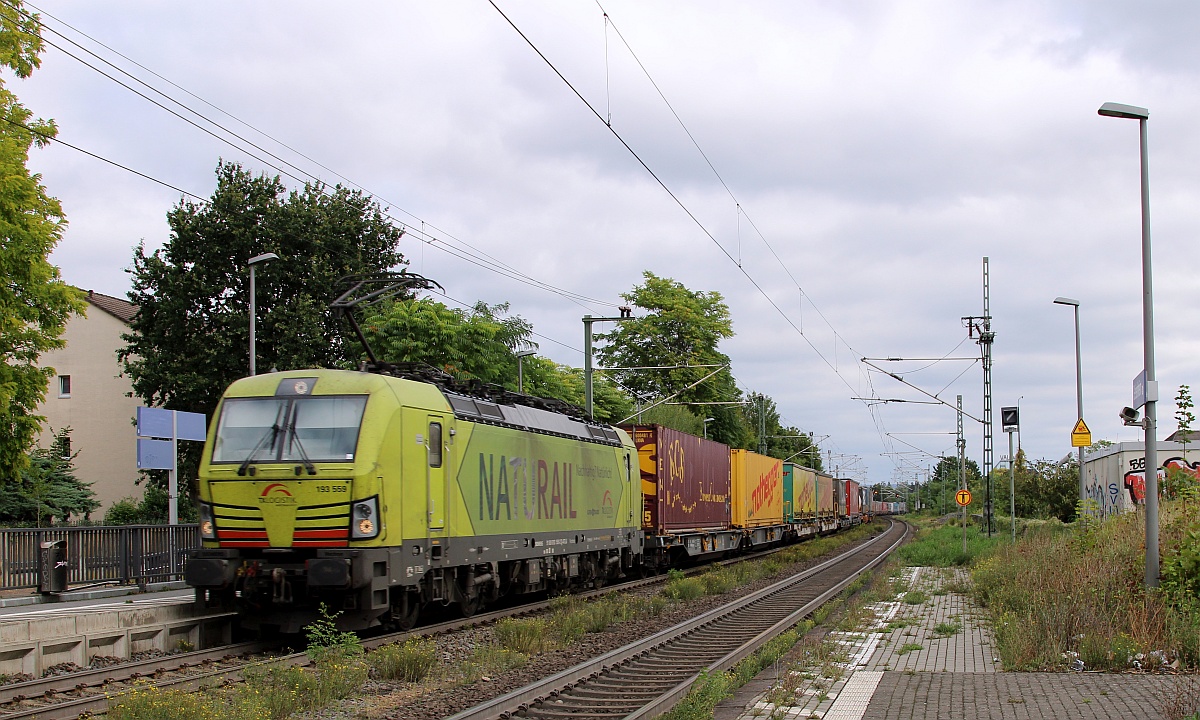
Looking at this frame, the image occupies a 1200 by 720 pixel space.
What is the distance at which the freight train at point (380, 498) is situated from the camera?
12031 mm

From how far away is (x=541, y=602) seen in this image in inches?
714

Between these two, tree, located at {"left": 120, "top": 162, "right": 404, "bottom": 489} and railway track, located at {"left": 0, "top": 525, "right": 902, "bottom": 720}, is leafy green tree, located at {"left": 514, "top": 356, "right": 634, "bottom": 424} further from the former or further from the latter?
railway track, located at {"left": 0, "top": 525, "right": 902, "bottom": 720}

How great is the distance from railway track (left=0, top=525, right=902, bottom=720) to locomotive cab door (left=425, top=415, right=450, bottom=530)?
4.85ft

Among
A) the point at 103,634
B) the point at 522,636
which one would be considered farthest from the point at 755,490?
the point at 103,634

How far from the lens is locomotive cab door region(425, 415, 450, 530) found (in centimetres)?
1348

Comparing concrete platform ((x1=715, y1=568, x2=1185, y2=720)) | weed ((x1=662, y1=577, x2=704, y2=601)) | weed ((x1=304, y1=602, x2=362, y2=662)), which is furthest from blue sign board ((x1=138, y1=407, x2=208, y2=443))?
concrete platform ((x1=715, y1=568, x2=1185, y2=720))

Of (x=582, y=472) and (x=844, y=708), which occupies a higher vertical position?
(x=582, y=472)

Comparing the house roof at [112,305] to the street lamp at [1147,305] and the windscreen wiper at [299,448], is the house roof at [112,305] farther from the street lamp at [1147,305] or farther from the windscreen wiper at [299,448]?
the street lamp at [1147,305]

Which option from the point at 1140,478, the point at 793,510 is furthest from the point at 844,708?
the point at 793,510

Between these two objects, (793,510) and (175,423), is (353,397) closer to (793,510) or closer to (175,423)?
(175,423)

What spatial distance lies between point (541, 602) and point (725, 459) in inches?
564

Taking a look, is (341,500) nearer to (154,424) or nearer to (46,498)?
(154,424)

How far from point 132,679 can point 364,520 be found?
9.55 ft

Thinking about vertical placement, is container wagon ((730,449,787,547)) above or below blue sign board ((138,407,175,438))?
below
